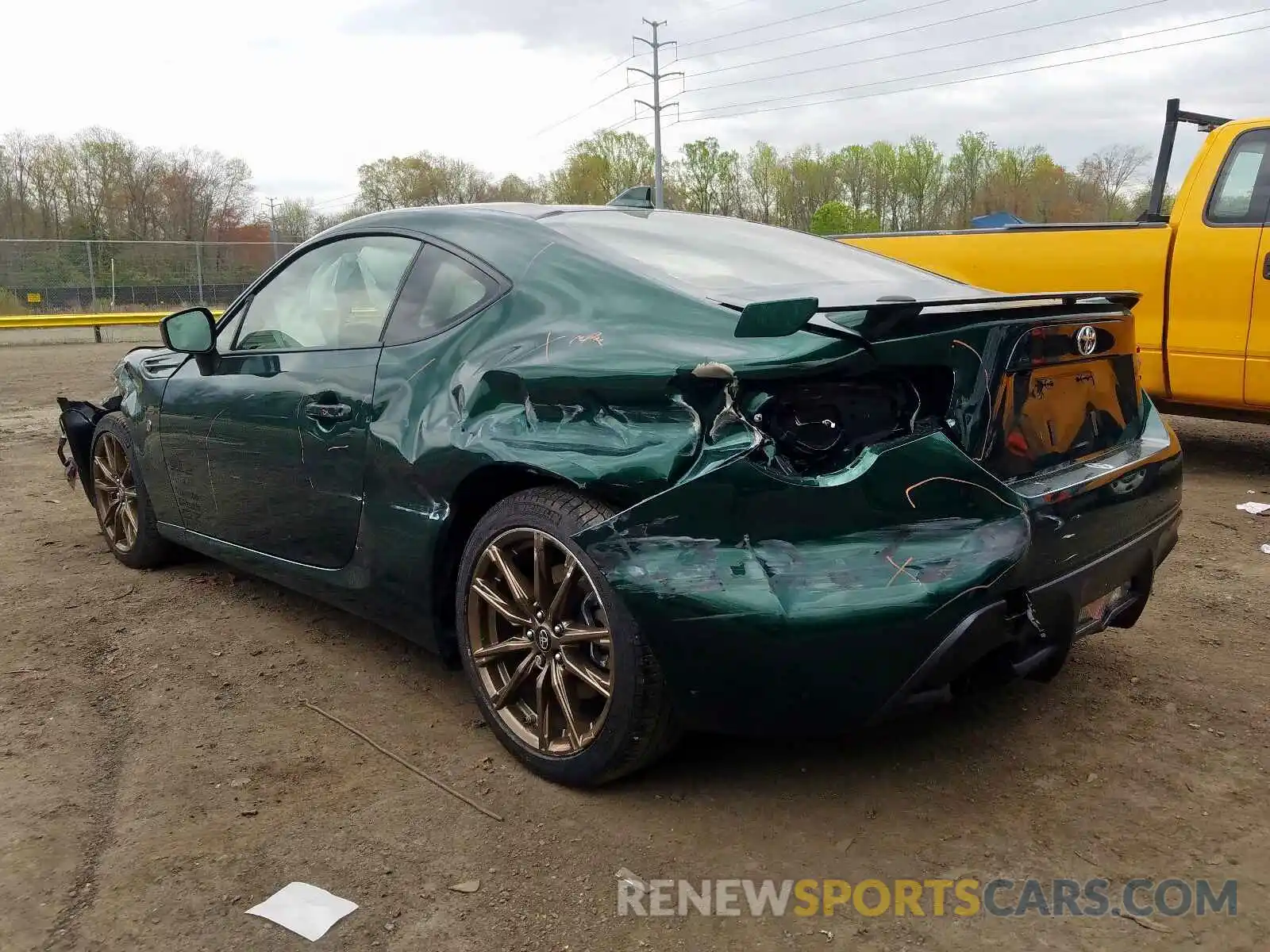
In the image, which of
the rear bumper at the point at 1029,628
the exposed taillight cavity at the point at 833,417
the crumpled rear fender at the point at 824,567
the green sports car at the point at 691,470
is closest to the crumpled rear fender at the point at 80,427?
the green sports car at the point at 691,470

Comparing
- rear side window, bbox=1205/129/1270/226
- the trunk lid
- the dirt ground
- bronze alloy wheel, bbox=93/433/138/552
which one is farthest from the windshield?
rear side window, bbox=1205/129/1270/226

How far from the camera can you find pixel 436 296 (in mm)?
2979

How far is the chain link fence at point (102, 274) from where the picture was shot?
2656 cm

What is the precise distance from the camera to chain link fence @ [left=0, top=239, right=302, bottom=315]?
2656 cm

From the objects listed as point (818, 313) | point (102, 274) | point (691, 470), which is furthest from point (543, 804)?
point (102, 274)

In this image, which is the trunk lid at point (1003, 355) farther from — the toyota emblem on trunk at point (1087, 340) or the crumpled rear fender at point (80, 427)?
the crumpled rear fender at point (80, 427)

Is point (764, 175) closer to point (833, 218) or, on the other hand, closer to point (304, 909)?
point (833, 218)

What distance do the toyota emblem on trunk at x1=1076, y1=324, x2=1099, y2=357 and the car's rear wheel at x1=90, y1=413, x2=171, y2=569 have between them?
12.3 feet

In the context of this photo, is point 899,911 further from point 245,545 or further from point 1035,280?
point 1035,280

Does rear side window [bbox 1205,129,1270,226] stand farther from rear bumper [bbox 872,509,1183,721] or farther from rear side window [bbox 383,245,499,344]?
rear side window [bbox 383,245,499,344]

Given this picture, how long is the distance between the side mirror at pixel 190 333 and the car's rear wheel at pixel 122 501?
804 millimetres

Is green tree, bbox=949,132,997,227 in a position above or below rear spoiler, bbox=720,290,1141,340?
above

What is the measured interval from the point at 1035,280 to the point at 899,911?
17.4ft

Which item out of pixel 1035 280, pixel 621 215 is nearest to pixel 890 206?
pixel 1035 280
